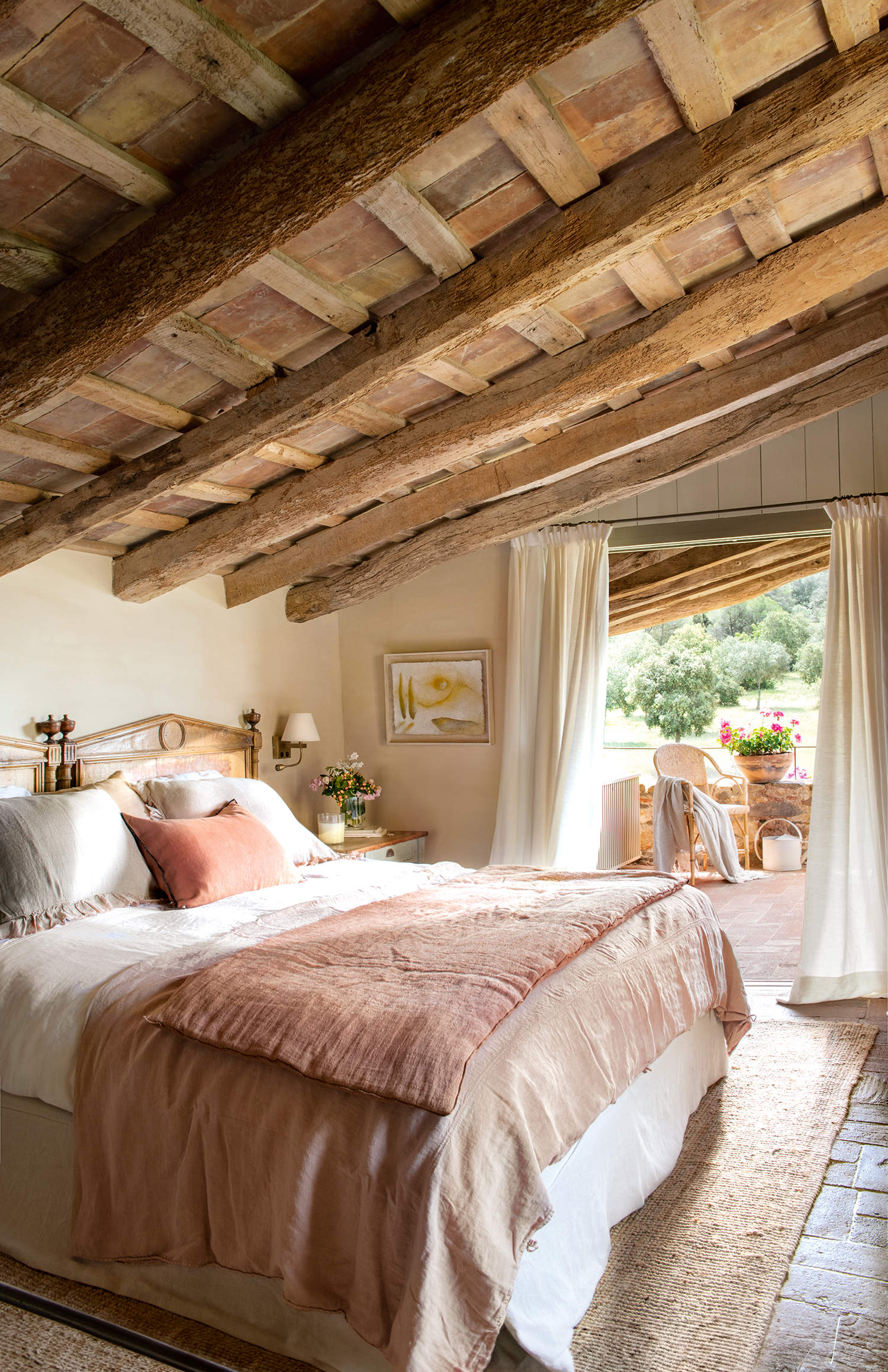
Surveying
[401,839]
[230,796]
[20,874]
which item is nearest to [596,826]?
[401,839]

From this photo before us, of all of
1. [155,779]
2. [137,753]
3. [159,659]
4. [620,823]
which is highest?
[159,659]

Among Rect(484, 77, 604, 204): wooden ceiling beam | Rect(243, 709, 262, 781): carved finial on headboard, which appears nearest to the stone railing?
Rect(243, 709, 262, 781): carved finial on headboard

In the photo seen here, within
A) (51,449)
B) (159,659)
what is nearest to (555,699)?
(159,659)

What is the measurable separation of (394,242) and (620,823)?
5455 millimetres

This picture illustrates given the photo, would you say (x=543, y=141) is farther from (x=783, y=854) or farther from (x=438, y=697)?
(x=783, y=854)

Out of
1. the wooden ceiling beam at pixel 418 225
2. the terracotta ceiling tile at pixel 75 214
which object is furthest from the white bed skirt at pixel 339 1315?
the wooden ceiling beam at pixel 418 225

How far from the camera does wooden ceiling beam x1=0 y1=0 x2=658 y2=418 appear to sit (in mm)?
1645

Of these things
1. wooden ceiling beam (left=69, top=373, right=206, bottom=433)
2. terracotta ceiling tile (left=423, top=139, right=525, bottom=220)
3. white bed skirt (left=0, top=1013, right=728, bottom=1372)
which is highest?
terracotta ceiling tile (left=423, top=139, right=525, bottom=220)

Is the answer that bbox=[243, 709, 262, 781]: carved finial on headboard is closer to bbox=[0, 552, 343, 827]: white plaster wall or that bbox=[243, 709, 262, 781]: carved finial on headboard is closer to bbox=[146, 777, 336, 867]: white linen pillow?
bbox=[0, 552, 343, 827]: white plaster wall

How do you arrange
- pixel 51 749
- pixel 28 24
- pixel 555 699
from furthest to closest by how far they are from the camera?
pixel 555 699
pixel 51 749
pixel 28 24

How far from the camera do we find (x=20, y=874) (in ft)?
9.26

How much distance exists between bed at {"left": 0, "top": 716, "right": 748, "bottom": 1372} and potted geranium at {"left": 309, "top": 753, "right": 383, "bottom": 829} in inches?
75.1

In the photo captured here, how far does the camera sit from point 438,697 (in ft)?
17.2

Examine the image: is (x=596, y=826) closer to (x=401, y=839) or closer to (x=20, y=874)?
(x=401, y=839)
